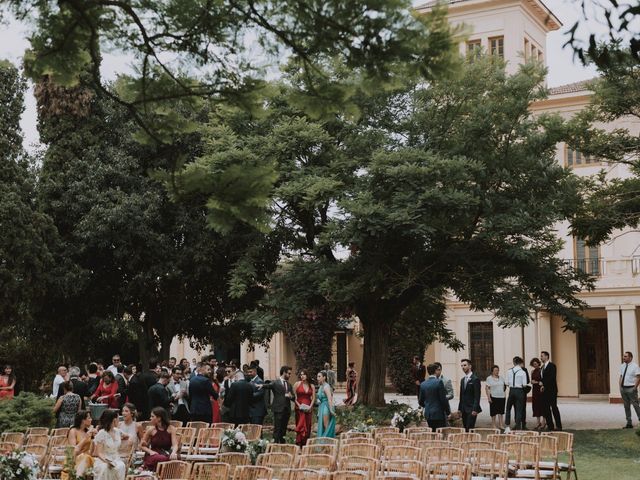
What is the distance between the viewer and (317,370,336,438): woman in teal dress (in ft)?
63.6

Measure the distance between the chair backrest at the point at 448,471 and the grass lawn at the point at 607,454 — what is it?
16.2ft

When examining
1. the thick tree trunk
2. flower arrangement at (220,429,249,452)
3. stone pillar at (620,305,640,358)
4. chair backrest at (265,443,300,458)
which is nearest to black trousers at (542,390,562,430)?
the thick tree trunk

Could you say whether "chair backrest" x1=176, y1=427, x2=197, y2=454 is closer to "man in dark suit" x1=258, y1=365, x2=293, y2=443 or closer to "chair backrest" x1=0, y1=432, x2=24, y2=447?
"chair backrest" x1=0, y1=432, x2=24, y2=447

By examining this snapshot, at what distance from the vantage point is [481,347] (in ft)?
147

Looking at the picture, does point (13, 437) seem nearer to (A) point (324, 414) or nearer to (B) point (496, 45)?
(A) point (324, 414)

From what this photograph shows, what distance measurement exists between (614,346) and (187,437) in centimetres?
2772

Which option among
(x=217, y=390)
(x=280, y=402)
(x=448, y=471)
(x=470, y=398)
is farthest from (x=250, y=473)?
(x=470, y=398)

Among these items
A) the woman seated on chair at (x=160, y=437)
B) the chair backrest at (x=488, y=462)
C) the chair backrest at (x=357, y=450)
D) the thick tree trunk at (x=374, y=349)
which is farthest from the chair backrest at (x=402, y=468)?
the thick tree trunk at (x=374, y=349)

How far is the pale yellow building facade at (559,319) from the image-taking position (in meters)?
40.1

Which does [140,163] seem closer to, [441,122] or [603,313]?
[441,122]

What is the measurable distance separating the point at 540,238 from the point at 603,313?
20.0 meters

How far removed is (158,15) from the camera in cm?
710

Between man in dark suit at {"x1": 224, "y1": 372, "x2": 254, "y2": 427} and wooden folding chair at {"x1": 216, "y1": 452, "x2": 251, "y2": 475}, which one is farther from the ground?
man in dark suit at {"x1": 224, "y1": 372, "x2": 254, "y2": 427}

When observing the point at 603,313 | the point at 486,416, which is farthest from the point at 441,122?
the point at 603,313
